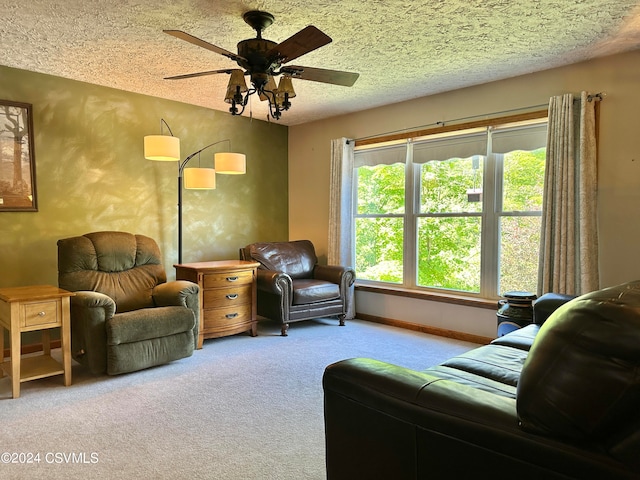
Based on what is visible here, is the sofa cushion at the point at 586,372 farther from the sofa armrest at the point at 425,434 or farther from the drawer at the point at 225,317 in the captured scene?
the drawer at the point at 225,317

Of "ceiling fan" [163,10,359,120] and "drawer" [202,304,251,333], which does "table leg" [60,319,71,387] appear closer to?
"drawer" [202,304,251,333]

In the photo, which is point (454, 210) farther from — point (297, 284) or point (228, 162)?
point (228, 162)

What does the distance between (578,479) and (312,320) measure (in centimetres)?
414

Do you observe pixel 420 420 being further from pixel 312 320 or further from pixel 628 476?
pixel 312 320

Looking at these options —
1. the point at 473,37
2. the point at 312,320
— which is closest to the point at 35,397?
the point at 312,320

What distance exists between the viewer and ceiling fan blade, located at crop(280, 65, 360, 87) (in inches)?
99.3

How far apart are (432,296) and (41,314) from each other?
345 centimetres

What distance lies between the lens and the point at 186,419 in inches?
98.5

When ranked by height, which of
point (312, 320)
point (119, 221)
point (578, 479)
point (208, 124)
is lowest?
point (312, 320)

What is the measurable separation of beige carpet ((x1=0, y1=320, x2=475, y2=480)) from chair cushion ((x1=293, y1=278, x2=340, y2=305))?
0.72 metres

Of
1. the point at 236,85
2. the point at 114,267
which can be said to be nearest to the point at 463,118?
the point at 236,85

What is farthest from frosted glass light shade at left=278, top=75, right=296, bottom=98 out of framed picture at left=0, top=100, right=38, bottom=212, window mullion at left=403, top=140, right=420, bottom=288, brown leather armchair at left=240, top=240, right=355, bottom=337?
framed picture at left=0, top=100, right=38, bottom=212

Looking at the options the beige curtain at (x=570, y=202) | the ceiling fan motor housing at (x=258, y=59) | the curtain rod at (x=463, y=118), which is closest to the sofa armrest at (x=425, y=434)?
the ceiling fan motor housing at (x=258, y=59)

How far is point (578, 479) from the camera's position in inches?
40.8
